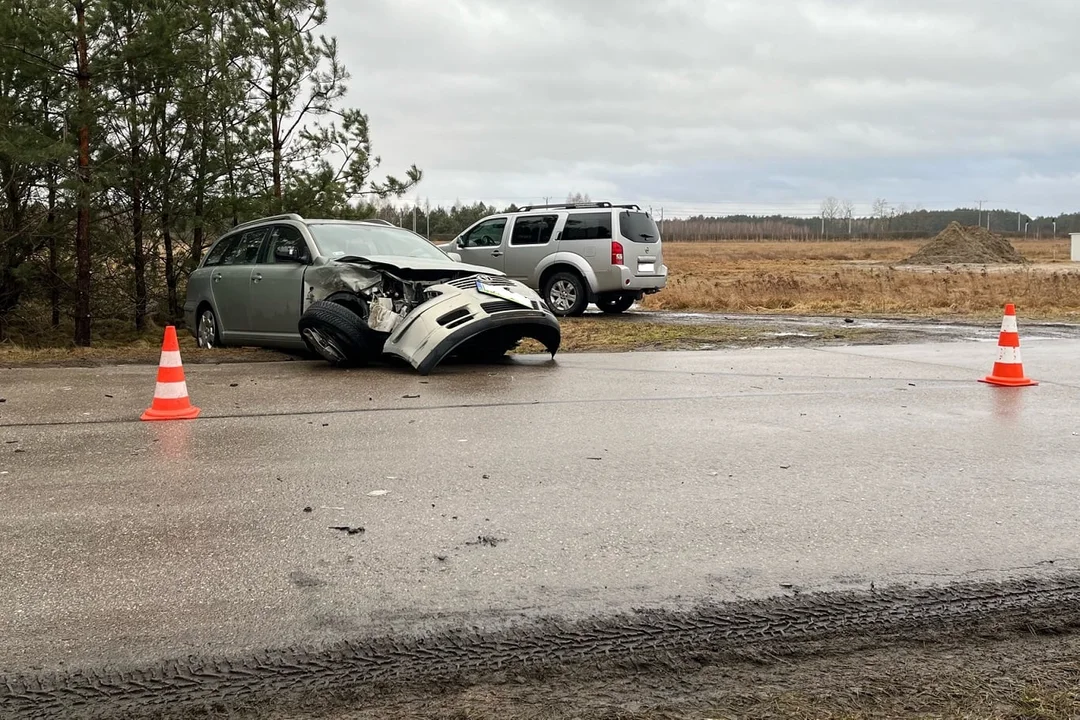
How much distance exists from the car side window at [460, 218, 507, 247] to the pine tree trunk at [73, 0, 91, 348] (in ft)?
22.4

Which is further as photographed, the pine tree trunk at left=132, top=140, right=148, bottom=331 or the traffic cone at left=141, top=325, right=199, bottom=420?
the pine tree trunk at left=132, top=140, right=148, bottom=331

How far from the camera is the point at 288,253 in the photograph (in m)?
10.9

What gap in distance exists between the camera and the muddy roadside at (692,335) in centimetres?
1156

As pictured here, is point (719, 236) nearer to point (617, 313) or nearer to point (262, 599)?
point (617, 313)

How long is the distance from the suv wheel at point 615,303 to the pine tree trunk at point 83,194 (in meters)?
8.85

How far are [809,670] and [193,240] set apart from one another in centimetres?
1694

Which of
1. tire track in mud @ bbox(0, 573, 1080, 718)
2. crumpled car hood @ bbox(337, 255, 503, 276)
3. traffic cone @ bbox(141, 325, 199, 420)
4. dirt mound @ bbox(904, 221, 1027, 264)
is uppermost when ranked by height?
dirt mound @ bbox(904, 221, 1027, 264)

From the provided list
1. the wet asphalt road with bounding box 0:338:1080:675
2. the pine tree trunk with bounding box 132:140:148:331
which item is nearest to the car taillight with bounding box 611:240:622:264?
the pine tree trunk with bounding box 132:140:148:331

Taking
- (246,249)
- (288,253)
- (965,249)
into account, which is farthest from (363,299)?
(965,249)

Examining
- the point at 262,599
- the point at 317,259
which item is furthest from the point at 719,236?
the point at 262,599

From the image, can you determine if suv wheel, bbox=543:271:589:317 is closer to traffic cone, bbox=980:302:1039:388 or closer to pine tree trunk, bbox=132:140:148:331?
pine tree trunk, bbox=132:140:148:331

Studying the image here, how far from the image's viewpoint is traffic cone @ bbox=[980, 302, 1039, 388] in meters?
9.14

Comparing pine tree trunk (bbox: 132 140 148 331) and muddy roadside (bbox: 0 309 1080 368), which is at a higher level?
pine tree trunk (bbox: 132 140 148 331)

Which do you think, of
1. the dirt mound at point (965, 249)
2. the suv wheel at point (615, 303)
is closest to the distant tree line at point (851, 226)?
the dirt mound at point (965, 249)
